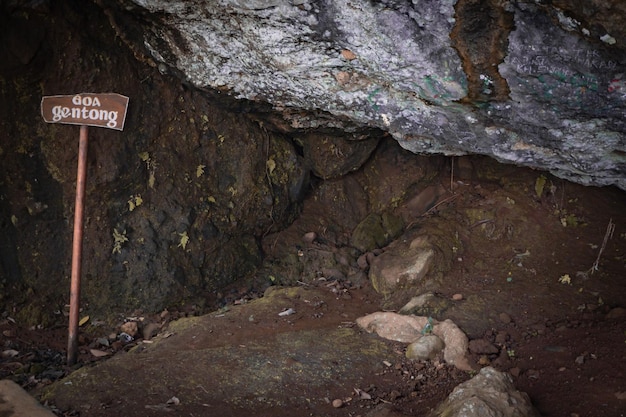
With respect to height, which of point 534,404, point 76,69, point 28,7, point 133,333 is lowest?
point 133,333

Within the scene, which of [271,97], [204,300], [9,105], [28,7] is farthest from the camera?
[204,300]

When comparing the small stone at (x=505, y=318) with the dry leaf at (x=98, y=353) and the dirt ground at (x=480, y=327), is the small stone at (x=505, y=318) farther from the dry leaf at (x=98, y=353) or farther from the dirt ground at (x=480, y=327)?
the dry leaf at (x=98, y=353)

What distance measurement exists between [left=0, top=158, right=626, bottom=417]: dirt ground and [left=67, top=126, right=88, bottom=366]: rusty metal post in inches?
8.6

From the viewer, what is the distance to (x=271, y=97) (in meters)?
5.95

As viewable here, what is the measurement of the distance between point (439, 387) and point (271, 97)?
3316 mm

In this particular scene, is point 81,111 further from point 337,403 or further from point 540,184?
point 540,184

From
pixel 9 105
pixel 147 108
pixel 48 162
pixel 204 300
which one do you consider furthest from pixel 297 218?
pixel 9 105

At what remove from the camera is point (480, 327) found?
5.44 meters

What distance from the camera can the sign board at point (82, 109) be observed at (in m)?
5.20

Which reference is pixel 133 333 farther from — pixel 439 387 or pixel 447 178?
pixel 447 178

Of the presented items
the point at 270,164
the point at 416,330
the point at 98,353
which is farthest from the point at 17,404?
the point at 270,164

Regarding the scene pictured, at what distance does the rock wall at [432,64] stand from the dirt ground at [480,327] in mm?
1182

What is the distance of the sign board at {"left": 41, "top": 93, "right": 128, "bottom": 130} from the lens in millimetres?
5199

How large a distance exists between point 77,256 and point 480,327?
3.89 metres
